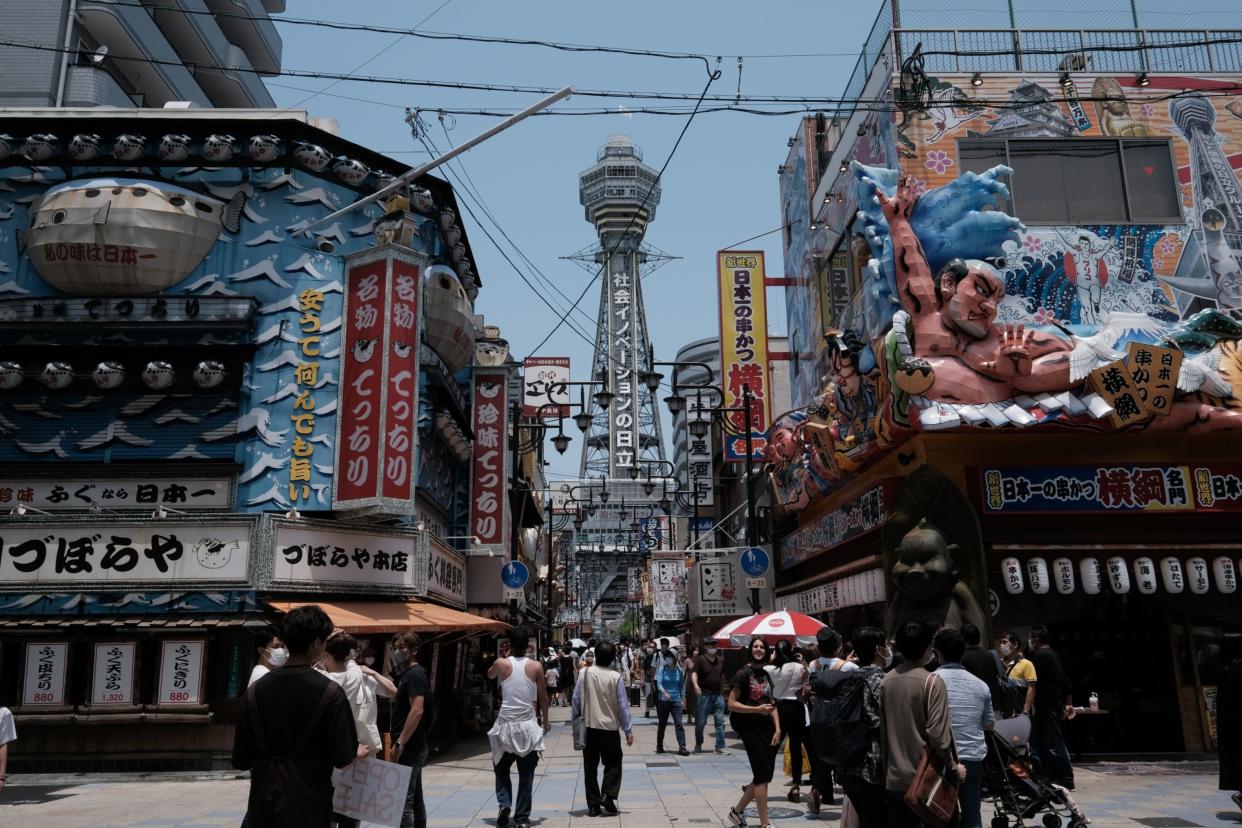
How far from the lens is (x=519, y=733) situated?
30.1 ft

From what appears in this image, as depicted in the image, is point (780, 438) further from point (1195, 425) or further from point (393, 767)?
point (393, 767)

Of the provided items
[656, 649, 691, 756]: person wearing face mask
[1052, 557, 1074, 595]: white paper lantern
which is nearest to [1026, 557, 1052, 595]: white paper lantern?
[1052, 557, 1074, 595]: white paper lantern

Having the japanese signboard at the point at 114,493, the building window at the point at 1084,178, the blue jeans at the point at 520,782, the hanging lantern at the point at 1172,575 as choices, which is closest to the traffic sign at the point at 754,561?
the hanging lantern at the point at 1172,575

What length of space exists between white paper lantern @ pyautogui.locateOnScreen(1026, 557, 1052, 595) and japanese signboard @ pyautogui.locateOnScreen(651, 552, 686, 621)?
17947 mm

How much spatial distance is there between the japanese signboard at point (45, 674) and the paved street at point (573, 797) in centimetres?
110

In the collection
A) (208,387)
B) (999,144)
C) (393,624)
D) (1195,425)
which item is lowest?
(393,624)

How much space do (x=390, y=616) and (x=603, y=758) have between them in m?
6.80

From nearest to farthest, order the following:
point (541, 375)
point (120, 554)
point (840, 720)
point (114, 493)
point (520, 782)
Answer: point (840, 720) → point (520, 782) → point (120, 554) → point (114, 493) → point (541, 375)

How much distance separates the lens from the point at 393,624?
594 inches

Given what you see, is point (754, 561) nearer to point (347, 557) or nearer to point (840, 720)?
point (347, 557)

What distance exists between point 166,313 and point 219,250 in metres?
1.38

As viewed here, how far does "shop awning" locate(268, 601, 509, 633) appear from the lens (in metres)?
14.8

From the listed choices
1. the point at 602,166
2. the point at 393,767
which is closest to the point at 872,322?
the point at 393,767

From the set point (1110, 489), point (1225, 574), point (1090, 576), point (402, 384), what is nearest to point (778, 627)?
point (1090, 576)
